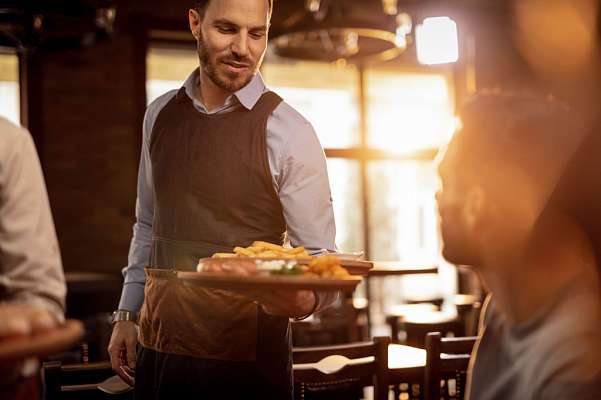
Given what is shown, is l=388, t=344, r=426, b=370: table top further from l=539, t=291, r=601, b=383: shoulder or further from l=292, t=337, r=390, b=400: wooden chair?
l=539, t=291, r=601, b=383: shoulder

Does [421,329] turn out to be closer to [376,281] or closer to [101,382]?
[376,281]

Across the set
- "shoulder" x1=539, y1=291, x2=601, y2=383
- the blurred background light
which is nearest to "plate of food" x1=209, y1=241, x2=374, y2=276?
"shoulder" x1=539, y1=291, x2=601, y2=383

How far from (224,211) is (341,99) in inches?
260

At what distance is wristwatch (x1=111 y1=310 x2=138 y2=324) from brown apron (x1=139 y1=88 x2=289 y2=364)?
125 mm

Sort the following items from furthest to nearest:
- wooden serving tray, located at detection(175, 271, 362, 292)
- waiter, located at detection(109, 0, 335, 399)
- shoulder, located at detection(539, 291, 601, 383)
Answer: waiter, located at detection(109, 0, 335, 399) < wooden serving tray, located at detection(175, 271, 362, 292) < shoulder, located at detection(539, 291, 601, 383)

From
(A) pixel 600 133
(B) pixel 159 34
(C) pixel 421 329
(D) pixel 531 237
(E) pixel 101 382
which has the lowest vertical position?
(C) pixel 421 329

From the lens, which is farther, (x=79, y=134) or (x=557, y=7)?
(x=557, y=7)

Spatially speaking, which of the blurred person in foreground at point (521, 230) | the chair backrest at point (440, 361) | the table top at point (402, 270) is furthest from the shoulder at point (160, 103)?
the table top at point (402, 270)

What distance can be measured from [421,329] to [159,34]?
3797 millimetres

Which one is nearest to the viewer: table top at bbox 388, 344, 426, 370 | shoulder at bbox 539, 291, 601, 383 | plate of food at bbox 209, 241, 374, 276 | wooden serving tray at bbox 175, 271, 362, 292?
shoulder at bbox 539, 291, 601, 383

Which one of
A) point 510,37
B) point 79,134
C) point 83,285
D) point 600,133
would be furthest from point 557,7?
point 600,133

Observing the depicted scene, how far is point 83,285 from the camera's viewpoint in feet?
20.3

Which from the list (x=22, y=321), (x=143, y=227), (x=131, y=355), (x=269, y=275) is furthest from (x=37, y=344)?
(x=143, y=227)

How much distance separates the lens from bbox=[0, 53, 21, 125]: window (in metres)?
7.07
